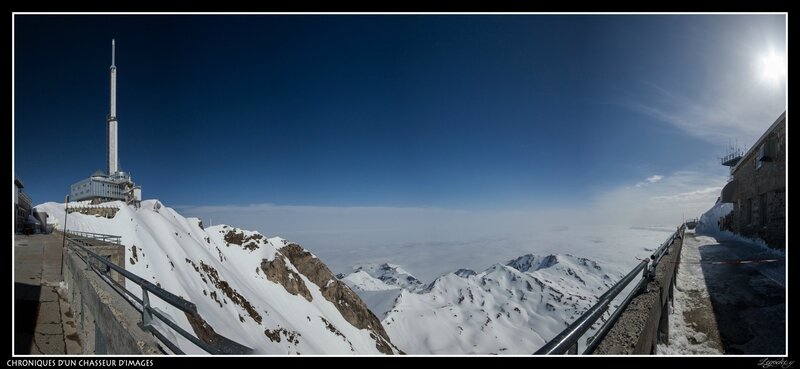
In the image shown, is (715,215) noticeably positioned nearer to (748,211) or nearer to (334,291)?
(748,211)

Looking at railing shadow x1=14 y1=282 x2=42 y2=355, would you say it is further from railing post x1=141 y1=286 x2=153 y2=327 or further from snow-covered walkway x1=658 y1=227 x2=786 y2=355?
snow-covered walkway x1=658 y1=227 x2=786 y2=355

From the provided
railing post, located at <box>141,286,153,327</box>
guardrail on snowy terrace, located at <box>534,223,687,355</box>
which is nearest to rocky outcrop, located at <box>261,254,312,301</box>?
railing post, located at <box>141,286,153,327</box>

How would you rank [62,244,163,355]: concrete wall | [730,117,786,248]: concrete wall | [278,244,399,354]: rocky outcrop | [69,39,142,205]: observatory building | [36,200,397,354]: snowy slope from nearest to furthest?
[62,244,163,355]: concrete wall → [730,117,786,248]: concrete wall → [36,200,397,354]: snowy slope → [69,39,142,205]: observatory building → [278,244,399,354]: rocky outcrop

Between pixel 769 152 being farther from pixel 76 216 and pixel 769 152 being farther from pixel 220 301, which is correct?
pixel 76 216

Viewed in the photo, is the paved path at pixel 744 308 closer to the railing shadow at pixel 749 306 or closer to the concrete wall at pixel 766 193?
the railing shadow at pixel 749 306

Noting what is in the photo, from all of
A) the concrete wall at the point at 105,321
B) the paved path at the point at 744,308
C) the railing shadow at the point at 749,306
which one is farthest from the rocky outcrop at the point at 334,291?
the paved path at the point at 744,308

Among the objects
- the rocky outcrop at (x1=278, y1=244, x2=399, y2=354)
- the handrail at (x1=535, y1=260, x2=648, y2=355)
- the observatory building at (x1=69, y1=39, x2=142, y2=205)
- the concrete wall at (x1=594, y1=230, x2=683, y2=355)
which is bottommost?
the rocky outcrop at (x1=278, y1=244, x2=399, y2=354)
